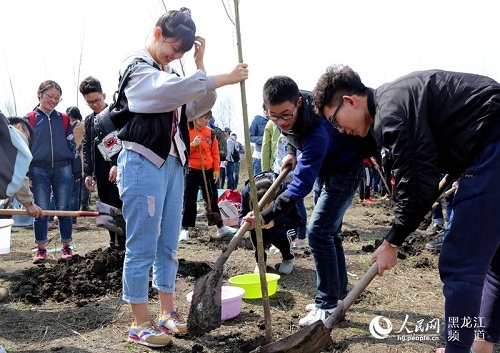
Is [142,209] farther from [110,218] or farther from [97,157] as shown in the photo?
[97,157]

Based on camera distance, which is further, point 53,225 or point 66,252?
point 53,225

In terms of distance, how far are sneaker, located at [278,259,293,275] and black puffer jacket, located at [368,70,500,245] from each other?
9.37ft

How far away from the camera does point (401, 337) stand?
340 cm

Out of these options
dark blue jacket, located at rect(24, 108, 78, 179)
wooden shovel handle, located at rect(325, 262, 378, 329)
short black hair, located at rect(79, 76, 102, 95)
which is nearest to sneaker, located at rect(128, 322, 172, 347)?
wooden shovel handle, located at rect(325, 262, 378, 329)

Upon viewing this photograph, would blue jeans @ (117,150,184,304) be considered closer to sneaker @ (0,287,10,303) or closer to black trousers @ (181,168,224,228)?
sneaker @ (0,287,10,303)

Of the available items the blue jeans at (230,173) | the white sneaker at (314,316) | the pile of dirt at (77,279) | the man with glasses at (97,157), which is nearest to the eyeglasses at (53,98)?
the man with glasses at (97,157)

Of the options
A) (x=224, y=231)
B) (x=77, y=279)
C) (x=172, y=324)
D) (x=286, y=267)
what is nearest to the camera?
(x=172, y=324)

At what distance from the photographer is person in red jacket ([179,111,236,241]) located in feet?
23.5

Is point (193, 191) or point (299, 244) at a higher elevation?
point (193, 191)

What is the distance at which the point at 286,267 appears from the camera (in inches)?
207

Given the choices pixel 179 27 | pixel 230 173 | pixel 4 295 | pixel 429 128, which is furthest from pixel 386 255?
pixel 230 173

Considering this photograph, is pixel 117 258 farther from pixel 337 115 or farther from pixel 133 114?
pixel 337 115

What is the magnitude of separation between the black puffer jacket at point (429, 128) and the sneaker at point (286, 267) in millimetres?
2855

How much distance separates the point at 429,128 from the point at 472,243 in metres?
0.63
